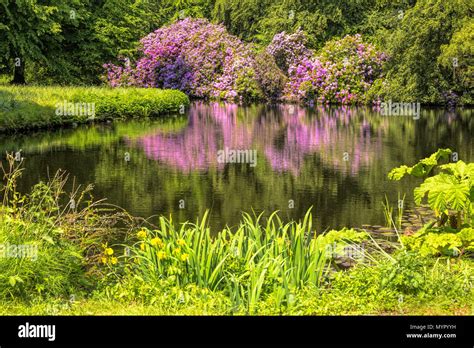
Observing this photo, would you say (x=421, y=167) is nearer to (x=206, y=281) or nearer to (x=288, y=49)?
(x=206, y=281)

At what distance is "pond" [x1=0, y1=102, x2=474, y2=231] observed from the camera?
13.5m

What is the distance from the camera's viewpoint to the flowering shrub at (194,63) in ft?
176

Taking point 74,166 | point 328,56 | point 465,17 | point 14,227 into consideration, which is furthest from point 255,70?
point 14,227

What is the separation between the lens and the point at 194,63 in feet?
179

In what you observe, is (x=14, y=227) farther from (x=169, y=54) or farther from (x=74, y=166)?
(x=169, y=54)

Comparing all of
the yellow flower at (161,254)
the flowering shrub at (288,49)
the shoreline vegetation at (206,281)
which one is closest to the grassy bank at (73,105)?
the flowering shrub at (288,49)

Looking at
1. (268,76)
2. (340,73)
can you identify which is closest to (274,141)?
(340,73)

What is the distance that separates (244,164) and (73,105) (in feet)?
49.3

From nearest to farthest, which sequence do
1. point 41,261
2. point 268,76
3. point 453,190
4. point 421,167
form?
point 41,261
point 453,190
point 421,167
point 268,76

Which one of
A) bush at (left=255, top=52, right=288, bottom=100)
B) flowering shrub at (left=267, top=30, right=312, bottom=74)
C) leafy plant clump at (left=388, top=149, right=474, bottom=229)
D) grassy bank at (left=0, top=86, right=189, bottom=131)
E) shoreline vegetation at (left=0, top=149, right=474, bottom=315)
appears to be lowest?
shoreline vegetation at (left=0, top=149, right=474, bottom=315)

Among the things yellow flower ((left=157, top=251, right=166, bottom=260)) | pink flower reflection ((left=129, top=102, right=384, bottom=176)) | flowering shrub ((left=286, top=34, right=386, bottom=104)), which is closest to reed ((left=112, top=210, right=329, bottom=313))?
yellow flower ((left=157, top=251, right=166, bottom=260))

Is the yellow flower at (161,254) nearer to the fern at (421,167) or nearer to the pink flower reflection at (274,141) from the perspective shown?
the fern at (421,167)

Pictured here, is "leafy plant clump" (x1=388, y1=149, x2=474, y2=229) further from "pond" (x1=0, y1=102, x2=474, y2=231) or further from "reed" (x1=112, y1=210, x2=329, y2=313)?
"pond" (x1=0, y1=102, x2=474, y2=231)
